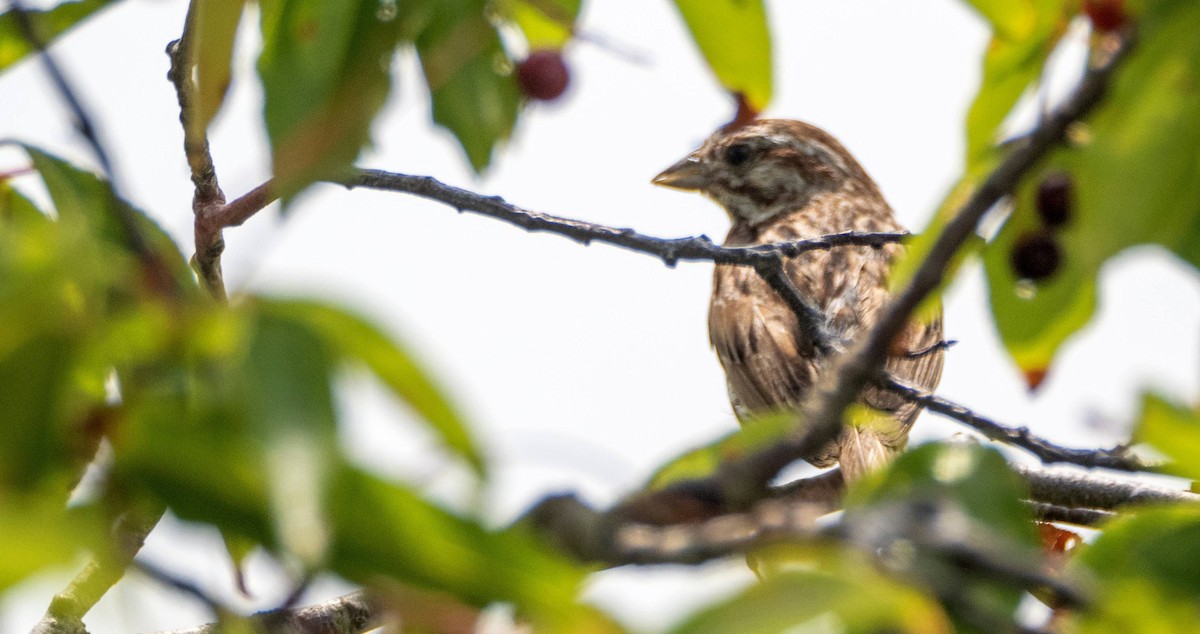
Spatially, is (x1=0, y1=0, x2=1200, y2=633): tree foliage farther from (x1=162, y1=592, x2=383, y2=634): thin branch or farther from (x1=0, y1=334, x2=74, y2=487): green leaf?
(x1=162, y1=592, x2=383, y2=634): thin branch

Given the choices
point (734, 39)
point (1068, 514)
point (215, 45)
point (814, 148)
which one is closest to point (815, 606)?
point (734, 39)

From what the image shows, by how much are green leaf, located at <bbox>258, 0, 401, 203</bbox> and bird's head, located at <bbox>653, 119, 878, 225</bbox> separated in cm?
711

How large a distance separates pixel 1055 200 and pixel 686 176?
22.6 feet

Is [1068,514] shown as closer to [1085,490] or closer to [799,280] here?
[1085,490]

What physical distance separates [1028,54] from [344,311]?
115 cm

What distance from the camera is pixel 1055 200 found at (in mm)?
2213

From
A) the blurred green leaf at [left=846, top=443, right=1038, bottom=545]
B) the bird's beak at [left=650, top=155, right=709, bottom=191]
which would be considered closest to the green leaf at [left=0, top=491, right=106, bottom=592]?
the blurred green leaf at [left=846, top=443, right=1038, bottom=545]

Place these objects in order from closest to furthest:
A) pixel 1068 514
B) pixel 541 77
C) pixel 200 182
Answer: pixel 541 77
pixel 200 182
pixel 1068 514

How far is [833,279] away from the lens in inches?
301

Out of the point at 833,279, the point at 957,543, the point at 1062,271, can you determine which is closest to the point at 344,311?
the point at 957,543

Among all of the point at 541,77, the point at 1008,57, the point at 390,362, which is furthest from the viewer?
the point at 541,77

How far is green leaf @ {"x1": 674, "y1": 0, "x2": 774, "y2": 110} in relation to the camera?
215 centimetres

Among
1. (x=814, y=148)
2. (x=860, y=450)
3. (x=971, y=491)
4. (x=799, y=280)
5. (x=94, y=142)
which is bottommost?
(x=971, y=491)

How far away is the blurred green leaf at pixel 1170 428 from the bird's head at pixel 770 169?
739cm
